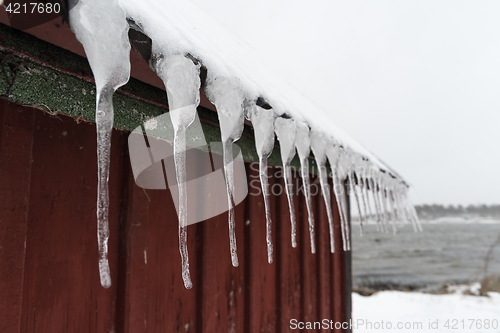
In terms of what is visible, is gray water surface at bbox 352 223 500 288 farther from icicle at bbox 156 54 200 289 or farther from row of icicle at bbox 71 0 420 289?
icicle at bbox 156 54 200 289

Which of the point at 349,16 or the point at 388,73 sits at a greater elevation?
the point at 349,16

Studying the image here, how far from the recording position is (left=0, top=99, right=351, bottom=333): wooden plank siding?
25.0 inches

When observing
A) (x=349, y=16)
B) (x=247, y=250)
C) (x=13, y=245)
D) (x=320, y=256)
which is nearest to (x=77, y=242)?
(x=13, y=245)

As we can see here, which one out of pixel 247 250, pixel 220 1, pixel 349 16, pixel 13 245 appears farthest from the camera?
pixel 349 16

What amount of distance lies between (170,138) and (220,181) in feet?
1.55

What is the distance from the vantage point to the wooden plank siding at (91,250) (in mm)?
634

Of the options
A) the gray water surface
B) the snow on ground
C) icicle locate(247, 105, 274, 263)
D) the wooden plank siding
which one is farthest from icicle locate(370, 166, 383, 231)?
the gray water surface

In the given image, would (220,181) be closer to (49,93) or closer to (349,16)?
(49,93)

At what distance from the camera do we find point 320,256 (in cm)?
230

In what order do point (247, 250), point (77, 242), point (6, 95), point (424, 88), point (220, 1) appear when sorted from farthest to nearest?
1. point (424, 88)
2. point (220, 1)
3. point (247, 250)
4. point (77, 242)
5. point (6, 95)

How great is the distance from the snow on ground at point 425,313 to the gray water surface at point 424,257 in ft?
8.56

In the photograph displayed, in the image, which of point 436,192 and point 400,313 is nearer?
point 400,313

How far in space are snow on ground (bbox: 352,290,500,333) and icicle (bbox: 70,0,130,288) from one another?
7.83m

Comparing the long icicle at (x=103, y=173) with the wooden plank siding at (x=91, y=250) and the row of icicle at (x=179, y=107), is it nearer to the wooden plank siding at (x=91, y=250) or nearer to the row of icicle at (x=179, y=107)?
the row of icicle at (x=179, y=107)
